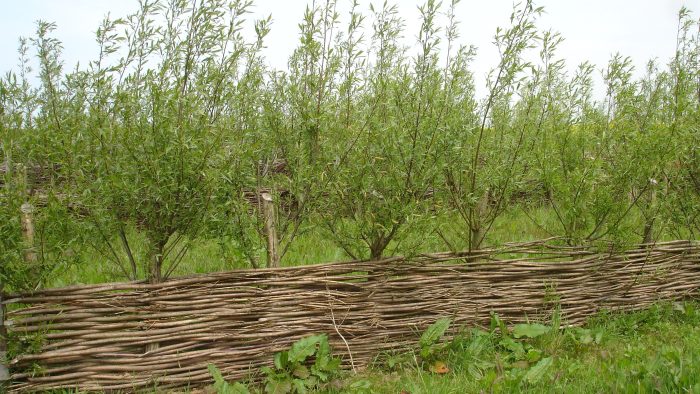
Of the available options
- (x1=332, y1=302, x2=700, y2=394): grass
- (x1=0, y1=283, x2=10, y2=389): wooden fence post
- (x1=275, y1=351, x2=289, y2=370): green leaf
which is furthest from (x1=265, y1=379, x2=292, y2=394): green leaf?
(x1=0, y1=283, x2=10, y2=389): wooden fence post

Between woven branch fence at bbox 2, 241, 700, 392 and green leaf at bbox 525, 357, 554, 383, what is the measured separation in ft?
2.42

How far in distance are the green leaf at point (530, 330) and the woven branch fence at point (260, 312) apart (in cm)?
17

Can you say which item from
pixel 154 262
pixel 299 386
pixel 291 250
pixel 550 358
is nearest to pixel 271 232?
pixel 154 262

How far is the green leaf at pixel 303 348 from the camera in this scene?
11.6ft

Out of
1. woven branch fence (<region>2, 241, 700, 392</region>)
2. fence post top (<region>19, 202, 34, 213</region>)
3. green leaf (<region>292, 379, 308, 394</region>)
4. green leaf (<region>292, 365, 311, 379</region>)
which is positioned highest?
fence post top (<region>19, 202, 34, 213</region>)

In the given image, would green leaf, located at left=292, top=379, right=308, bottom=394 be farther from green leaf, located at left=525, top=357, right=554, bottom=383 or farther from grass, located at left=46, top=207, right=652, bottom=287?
green leaf, located at left=525, top=357, right=554, bottom=383

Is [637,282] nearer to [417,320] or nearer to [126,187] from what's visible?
[417,320]

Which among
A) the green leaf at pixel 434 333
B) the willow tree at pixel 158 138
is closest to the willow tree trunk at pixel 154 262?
the willow tree at pixel 158 138

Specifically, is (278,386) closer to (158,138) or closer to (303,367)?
(303,367)

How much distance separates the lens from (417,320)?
4074 millimetres

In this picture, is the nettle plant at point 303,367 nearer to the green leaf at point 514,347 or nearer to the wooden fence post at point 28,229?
the green leaf at point 514,347

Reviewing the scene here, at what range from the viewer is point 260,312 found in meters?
3.61

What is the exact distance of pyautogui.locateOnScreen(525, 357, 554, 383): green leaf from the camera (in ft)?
11.2

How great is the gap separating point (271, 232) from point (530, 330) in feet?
6.81
